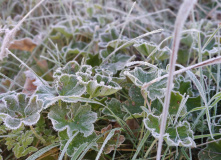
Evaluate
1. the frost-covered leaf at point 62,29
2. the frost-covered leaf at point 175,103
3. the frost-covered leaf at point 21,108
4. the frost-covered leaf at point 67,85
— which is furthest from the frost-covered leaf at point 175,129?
the frost-covered leaf at point 62,29

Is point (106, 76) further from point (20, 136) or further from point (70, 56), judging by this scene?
point (70, 56)

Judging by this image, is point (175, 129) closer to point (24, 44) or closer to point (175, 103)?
point (175, 103)

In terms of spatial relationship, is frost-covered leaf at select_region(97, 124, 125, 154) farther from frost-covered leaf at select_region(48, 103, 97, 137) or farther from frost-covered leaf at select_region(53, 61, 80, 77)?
frost-covered leaf at select_region(53, 61, 80, 77)

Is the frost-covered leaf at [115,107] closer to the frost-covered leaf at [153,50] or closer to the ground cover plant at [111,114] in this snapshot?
the ground cover plant at [111,114]

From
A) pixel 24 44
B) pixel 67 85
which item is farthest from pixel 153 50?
pixel 24 44

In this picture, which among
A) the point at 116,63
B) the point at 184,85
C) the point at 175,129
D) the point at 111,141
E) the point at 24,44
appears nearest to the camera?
the point at 175,129

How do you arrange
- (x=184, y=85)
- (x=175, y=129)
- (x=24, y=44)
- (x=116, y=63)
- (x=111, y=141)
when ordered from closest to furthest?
(x=175, y=129) → (x=111, y=141) → (x=184, y=85) → (x=116, y=63) → (x=24, y=44)

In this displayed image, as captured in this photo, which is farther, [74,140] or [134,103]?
[134,103]
